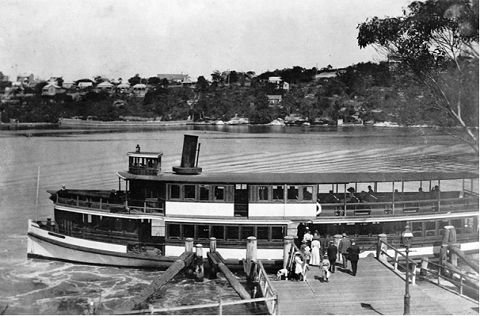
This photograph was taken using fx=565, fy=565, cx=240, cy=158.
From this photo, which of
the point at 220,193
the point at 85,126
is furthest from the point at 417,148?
the point at 220,193

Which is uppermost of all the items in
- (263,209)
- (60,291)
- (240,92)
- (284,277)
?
(240,92)

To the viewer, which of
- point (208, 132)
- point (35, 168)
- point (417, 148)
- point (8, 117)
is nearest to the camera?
point (35, 168)

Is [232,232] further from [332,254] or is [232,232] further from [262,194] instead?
[332,254]

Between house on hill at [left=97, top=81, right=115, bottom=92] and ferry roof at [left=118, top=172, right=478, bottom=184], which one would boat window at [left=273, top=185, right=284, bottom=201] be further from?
house on hill at [left=97, top=81, right=115, bottom=92]

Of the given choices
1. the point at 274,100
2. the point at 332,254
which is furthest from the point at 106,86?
the point at 332,254

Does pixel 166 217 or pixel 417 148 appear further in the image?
pixel 417 148

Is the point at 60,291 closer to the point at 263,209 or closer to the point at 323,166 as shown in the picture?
the point at 263,209

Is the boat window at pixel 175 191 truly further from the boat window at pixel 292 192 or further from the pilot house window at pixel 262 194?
the boat window at pixel 292 192
